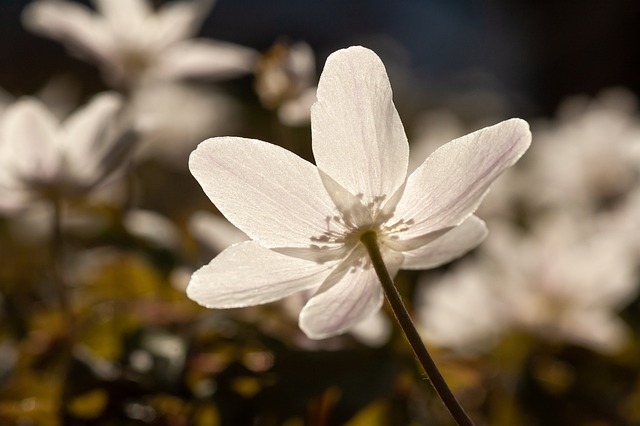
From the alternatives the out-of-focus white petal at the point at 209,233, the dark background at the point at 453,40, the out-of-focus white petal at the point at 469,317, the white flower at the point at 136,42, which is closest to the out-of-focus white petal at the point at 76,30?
the white flower at the point at 136,42

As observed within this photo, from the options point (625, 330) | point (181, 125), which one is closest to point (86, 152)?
point (625, 330)

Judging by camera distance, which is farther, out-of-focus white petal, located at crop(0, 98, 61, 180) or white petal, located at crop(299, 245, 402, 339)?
out-of-focus white petal, located at crop(0, 98, 61, 180)

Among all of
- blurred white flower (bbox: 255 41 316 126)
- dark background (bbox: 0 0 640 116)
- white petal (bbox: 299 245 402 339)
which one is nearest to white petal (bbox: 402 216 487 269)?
white petal (bbox: 299 245 402 339)

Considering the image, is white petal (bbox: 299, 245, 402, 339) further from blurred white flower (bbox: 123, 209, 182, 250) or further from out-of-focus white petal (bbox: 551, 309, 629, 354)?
out-of-focus white petal (bbox: 551, 309, 629, 354)

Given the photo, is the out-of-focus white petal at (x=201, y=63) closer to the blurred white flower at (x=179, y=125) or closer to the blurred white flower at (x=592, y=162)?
the blurred white flower at (x=592, y=162)

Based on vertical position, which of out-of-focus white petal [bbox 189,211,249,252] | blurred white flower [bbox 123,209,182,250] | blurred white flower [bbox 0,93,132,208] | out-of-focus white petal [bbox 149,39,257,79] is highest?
out-of-focus white petal [bbox 149,39,257,79]

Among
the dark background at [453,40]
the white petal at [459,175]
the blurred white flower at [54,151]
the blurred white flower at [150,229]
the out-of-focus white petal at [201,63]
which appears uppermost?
the white petal at [459,175]

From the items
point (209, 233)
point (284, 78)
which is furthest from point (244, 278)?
point (284, 78)
